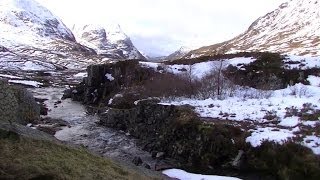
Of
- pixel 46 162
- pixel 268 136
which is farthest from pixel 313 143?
pixel 46 162

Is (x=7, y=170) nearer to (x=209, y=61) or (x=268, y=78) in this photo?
(x=268, y=78)

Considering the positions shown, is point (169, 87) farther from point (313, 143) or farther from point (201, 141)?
point (313, 143)

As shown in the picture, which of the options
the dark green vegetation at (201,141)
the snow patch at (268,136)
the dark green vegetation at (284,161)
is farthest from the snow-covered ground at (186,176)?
the snow patch at (268,136)

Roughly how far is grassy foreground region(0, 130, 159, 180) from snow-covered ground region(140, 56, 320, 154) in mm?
11639

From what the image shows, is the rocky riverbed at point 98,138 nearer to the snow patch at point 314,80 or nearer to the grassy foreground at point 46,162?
the grassy foreground at point 46,162

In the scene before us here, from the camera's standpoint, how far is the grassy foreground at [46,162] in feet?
43.6

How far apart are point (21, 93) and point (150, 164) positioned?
1541 cm

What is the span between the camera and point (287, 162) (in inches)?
936

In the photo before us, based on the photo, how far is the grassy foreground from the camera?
13.3 m

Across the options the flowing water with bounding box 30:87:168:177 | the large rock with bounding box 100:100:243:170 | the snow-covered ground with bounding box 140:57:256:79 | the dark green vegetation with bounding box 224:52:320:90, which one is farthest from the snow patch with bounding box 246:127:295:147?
the snow-covered ground with bounding box 140:57:256:79

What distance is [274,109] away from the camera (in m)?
32.5

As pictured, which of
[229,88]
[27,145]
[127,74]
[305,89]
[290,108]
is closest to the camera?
[27,145]

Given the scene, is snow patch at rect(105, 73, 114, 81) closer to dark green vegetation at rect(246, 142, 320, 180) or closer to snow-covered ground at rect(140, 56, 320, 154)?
snow-covered ground at rect(140, 56, 320, 154)

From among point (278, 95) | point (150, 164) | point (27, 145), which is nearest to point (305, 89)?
point (278, 95)
